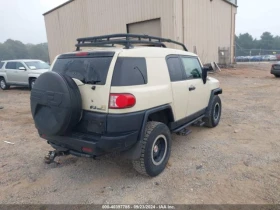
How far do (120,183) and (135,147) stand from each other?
63 centimetres

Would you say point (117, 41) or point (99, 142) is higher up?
point (117, 41)

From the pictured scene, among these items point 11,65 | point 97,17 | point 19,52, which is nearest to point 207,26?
point 97,17

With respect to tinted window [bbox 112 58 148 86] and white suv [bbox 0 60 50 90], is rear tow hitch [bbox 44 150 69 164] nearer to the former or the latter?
tinted window [bbox 112 58 148 86]

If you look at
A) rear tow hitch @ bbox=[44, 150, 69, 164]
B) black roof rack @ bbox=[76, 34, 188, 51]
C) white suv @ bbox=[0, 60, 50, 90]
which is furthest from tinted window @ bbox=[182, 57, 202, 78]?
white suv @ bbox=[0, 60, 50, 90]

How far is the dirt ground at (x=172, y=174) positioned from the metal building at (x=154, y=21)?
1135 cm

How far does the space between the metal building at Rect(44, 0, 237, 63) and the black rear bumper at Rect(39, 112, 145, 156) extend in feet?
42.1

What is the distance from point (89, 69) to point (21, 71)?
36.4 ft

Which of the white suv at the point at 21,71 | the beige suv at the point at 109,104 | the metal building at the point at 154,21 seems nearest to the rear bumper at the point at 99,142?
the beige suv at the point at 109,104

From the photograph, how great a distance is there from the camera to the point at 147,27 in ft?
52.9

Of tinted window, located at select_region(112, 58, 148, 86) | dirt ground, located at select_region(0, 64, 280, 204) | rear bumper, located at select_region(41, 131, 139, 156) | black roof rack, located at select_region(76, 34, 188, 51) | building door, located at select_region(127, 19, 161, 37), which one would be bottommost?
dirt ground, located at select_region(0, 64, 280, 204)

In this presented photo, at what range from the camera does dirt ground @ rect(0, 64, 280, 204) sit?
2.96 metres

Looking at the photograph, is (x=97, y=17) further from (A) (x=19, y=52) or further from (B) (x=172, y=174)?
(A) (x=19, y=52)

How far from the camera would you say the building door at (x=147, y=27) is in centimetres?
1555

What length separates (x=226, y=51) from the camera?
858 inches
